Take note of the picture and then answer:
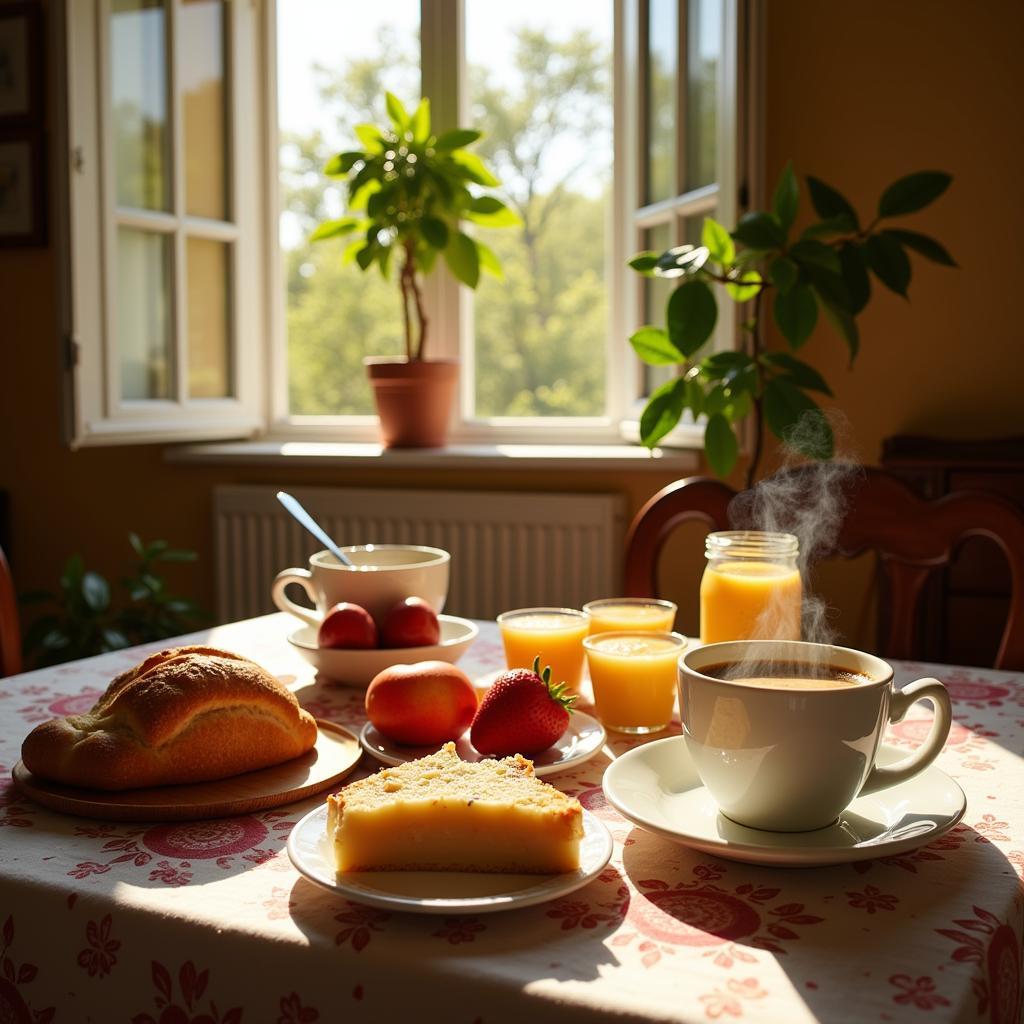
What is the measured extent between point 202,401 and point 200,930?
8.39ft

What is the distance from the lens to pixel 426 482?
2.98 meters

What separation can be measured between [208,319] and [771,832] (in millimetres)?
2691

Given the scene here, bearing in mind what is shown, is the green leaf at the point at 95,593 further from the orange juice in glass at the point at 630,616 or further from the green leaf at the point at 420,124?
the orange juice in glass at the point at 630,616

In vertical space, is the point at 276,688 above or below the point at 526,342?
below

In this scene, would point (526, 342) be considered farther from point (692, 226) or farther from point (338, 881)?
point (338, 881)

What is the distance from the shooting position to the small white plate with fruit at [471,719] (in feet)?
2.72

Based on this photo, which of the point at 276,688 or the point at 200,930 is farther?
the point at 276,688

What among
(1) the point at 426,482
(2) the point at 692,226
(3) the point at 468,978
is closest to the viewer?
(3) the point at 468,978

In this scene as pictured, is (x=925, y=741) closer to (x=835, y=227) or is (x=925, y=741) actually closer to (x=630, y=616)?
(x=630, y=616)

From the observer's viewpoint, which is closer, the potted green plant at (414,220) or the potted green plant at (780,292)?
the potted green plant at (780,292)

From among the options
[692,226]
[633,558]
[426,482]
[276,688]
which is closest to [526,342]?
[426,482]

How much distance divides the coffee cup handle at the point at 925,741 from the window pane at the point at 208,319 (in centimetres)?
259

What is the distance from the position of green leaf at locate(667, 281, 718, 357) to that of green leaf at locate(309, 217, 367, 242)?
45.5 inches

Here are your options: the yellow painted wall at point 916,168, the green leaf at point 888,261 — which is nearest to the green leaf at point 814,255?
the green leaf at point 888,261
